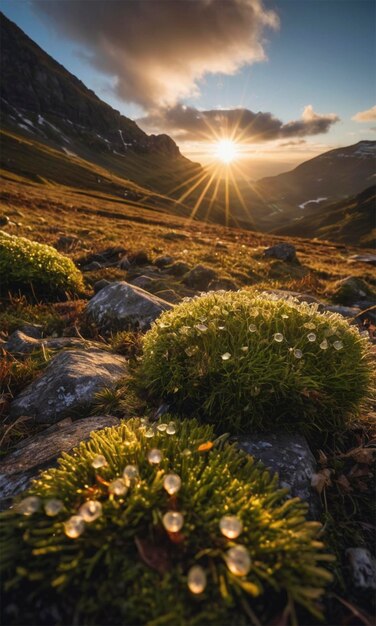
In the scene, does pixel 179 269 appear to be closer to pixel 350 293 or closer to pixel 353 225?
pixel 350 293

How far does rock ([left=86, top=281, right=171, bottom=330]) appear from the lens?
7.73m

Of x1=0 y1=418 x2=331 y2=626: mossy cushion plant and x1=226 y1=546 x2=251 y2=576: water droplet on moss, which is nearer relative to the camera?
x1=226 y1=546 x2=251 y2=576: water droplet on moss

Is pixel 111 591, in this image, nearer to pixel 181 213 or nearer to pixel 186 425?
pixel 186 425

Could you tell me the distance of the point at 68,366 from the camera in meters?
5.07

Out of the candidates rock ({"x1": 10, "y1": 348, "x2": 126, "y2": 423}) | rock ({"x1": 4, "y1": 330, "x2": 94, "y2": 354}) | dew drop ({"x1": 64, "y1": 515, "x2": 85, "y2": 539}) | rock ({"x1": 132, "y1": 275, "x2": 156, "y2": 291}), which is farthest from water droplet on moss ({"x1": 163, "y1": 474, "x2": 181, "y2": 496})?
rock ({"x1": 132, "y1": 275, "x2": 156, "y2": 291})

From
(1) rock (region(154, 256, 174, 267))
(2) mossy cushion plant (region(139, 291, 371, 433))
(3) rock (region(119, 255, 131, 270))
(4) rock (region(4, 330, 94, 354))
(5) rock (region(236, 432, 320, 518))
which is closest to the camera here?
(5) rock (region(236, 432, 320, 518))

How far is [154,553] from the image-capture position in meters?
2.17

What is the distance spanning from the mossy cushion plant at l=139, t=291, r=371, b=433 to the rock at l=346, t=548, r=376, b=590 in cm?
113

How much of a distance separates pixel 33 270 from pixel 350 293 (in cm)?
1019

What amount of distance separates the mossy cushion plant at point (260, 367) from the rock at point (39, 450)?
30.1 inches

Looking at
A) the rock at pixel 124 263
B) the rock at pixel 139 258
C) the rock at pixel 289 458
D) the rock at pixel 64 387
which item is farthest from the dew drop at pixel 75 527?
the rock at pixel 139 258

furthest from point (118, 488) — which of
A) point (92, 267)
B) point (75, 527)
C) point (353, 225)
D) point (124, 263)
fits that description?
point (353, 225)

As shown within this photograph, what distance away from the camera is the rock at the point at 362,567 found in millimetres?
2590

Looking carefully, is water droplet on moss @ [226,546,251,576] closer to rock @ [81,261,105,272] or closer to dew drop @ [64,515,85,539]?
dew drop @ [64,515,85,539]
